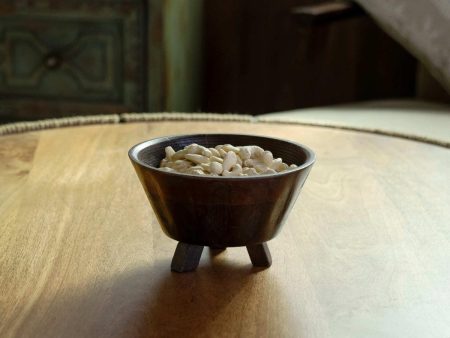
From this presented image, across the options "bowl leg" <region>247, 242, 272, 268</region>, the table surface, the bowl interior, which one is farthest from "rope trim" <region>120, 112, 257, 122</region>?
"bowl leg" <region>247, 242, 272, 268</region>

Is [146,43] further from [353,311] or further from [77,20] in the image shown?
[353,311]

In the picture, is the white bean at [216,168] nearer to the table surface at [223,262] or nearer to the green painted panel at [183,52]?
the table surface at [223,262]

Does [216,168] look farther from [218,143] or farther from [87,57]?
[87,57]

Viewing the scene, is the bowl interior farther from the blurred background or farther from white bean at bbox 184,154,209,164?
the blurred background

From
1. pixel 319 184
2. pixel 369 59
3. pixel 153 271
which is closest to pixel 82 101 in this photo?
pixel 369 59

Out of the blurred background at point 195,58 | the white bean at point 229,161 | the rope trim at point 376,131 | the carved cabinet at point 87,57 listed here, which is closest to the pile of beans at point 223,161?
the white bean at point 229,161

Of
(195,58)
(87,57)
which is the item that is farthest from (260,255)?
(195,58)
